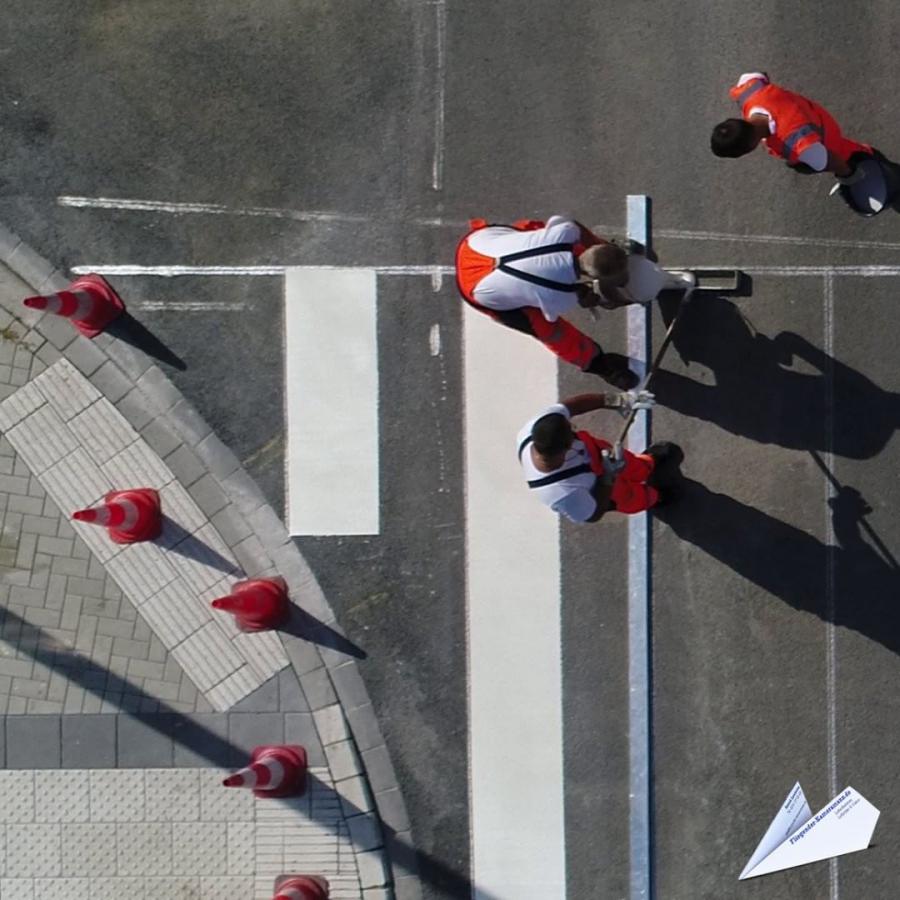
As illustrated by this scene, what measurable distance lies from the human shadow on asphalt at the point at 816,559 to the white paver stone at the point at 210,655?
3.31 metres

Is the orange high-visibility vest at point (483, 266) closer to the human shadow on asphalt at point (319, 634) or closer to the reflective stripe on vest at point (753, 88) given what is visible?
the reflective stripe on vest at point (753, 88)

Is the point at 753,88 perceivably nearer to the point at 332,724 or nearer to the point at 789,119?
the point at 789,119

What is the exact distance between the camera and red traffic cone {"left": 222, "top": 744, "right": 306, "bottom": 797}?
6258 mm

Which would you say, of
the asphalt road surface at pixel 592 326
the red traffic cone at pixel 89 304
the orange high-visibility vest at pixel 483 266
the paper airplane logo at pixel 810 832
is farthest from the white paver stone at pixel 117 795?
the paper airplane logo at pixel 810 832

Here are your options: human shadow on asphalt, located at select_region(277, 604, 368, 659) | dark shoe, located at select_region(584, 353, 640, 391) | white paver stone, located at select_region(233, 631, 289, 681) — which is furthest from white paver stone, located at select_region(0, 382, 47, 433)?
dark shoe, located at select_region(584, 353, 640, 391)

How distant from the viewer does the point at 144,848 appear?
22.0 feet

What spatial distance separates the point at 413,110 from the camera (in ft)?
21.8

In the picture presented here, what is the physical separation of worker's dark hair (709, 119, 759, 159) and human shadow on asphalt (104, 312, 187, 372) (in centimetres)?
385

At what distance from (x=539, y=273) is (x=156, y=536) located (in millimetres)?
3334

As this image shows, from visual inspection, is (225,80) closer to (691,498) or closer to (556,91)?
(556,91)

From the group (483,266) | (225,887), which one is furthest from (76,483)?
(483,266)

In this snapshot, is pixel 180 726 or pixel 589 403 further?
pixel 180 726

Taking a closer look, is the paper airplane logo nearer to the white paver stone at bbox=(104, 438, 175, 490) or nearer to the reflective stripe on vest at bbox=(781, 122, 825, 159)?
the reflective stripe on vest at bbox=(781, 122, 825, 159)

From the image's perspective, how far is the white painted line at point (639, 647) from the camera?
6578 mm
